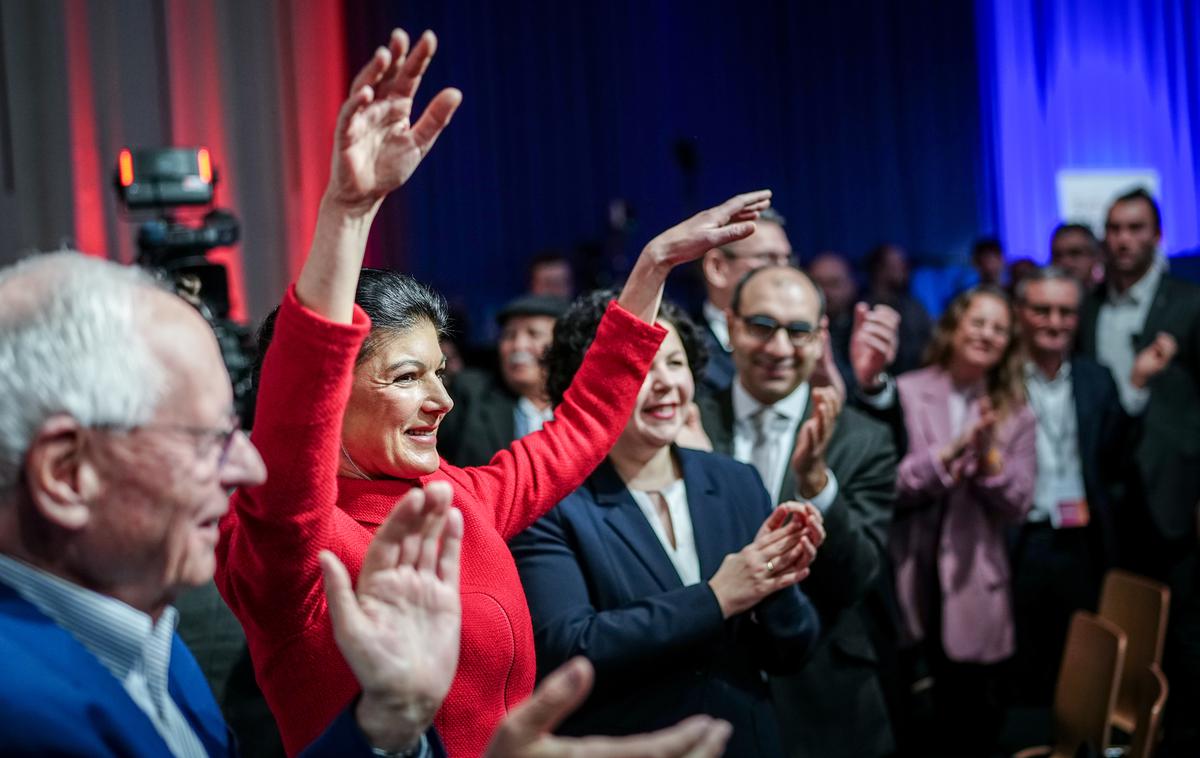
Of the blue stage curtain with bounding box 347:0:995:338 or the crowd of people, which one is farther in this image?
the blue stage curtain with bounding box 347:0:995:338

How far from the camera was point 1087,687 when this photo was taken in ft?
9.01

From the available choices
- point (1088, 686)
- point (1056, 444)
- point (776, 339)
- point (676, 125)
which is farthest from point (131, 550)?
point (676, 125)

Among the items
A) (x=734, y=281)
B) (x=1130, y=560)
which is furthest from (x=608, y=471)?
(x=1130, y=560)

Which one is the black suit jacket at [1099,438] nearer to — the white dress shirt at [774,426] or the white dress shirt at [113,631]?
the white dress shirt at [774,426]

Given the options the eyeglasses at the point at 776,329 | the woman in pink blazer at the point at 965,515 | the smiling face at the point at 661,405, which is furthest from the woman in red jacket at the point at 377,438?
the woman in pink blazer at the point at 965,515

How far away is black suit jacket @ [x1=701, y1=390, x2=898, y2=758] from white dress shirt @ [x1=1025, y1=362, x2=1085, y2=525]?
1.38m

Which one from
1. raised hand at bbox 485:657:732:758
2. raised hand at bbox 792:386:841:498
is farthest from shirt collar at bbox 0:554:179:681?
raised hand at bbox 792:386:841:498

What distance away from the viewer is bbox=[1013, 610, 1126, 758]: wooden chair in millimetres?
2625

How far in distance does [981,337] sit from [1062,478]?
637 millimetres

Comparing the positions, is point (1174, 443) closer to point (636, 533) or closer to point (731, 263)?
point (731, 263)

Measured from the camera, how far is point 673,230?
176 cm

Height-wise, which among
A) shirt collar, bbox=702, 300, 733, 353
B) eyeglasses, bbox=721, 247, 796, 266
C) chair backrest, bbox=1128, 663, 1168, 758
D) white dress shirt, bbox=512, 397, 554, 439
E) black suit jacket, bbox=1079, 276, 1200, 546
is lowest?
chair backrest, bbox=1128, 663, 1168, 758

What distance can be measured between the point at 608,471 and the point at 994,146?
701 cm

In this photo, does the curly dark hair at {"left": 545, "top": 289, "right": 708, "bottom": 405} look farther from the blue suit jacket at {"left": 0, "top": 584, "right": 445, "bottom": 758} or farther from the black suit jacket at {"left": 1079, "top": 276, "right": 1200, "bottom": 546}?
the black suit jacket at {"left": 1079, "top": 276, "right": 1200, "bottom": 546}
